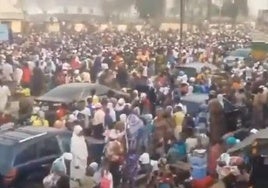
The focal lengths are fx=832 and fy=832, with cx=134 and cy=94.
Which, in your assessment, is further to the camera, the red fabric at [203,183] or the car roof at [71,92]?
the car roof at [71,92]

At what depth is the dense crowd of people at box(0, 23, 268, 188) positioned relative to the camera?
7219 millimetres

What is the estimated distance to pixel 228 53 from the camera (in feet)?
26.2

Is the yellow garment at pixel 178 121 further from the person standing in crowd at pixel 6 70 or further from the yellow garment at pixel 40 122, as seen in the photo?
the person standing in crowd at pixel 6 70

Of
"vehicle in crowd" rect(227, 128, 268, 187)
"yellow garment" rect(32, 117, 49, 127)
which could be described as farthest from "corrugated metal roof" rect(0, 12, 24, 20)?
"vehicle in crowd" rect(227, 128, 268, 187)

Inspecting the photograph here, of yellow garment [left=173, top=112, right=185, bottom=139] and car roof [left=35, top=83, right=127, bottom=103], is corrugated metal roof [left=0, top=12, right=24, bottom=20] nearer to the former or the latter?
car roof [left=35, top=83, right=127, bottom=103]

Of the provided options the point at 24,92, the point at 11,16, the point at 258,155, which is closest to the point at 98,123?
the point at 24,92

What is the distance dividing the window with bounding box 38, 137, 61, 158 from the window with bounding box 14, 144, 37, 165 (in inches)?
2.2

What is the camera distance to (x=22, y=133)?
7.19 metres

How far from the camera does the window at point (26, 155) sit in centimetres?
683

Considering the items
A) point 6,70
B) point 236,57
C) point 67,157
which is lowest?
point 67,157

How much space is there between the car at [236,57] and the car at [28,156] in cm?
185

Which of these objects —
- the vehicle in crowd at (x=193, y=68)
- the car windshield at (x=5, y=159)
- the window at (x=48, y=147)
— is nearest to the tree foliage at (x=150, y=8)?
the vehicle in crowd at (x=193, y=68)

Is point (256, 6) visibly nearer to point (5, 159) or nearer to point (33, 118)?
point (33, 118)

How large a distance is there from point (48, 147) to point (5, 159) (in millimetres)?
381
